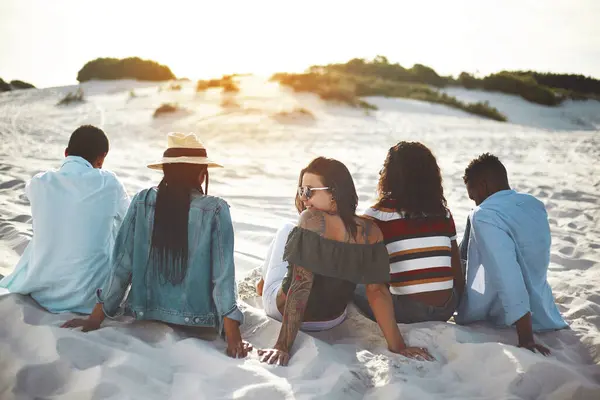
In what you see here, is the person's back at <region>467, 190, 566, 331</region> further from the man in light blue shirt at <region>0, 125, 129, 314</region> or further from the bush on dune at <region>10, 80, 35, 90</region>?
the bush on dune at <region>10, 80, 35, 90</region>

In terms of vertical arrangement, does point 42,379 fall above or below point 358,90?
below

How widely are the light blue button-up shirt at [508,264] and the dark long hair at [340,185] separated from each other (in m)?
0.85

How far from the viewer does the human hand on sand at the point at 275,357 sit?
284cm

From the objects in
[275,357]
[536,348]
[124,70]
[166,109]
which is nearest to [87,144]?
[275,357]

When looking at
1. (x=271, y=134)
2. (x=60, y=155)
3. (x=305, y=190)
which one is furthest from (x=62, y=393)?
(x=271, y=134)

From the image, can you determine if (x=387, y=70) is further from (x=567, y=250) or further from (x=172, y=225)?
(x=172, y=225)

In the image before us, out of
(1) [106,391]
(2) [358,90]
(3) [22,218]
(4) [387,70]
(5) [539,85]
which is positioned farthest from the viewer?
(4) [387,70]

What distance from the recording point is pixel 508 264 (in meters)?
3.17

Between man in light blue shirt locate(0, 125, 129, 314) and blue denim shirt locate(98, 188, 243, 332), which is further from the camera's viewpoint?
man in light blue shirt locate(0, 125, 129, 314)

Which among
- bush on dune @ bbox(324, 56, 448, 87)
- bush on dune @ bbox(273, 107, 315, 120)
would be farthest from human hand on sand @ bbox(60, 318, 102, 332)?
bush on dune @ bbox(324, 56, 448, 87)

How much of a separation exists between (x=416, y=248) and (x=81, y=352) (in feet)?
6.37

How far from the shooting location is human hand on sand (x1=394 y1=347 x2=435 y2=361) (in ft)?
9.61

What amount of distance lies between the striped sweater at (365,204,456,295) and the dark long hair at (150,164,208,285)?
1.11 m

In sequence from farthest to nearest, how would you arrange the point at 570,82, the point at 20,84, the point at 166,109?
the point at 570,82, the point at 20,84, the point at 166,109
